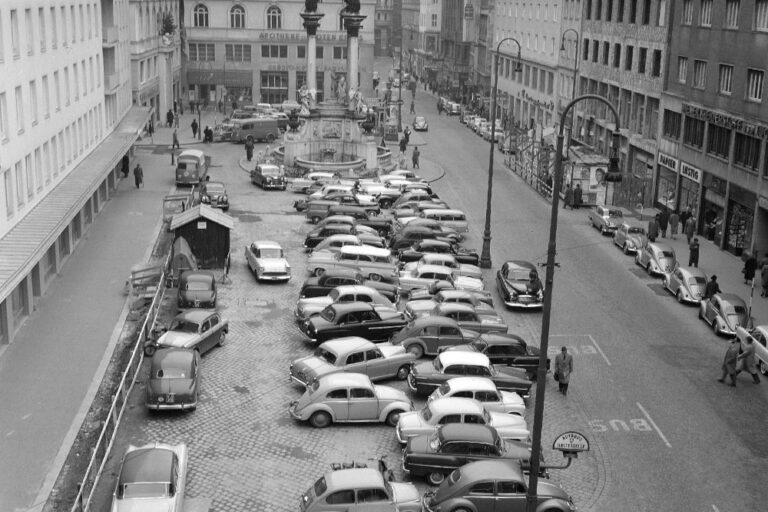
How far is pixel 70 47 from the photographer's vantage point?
43531mm

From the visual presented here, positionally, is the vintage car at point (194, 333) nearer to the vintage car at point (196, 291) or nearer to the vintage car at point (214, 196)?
the vintage car at point (196, 291)

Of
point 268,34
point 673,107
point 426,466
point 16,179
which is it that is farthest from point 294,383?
point 268,34

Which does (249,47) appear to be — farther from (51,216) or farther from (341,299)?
(341,299)

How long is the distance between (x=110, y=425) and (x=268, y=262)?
48.7ft

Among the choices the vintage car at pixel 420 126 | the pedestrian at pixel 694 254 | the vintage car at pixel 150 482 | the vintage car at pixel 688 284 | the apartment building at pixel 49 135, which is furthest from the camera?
the vintage car at pixel 420 126

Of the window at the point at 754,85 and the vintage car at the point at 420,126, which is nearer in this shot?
the window at the point at 754,85

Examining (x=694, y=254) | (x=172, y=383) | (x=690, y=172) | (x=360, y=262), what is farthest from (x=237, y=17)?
(x=172, y=383)

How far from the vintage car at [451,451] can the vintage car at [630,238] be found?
72.0 ft

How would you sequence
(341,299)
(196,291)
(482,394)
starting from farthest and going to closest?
(196,291), (341,299), (482,394)

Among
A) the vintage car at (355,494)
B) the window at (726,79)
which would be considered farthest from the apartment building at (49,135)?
the window at (726,79)

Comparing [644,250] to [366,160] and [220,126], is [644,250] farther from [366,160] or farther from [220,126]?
[220,126]

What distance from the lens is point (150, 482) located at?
1992 cm

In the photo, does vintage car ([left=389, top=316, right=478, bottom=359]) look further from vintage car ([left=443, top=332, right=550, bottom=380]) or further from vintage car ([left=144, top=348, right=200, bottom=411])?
vintage car ([left=144, top=348, right=200, bottom=411])

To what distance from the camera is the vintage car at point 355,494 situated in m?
20.1
